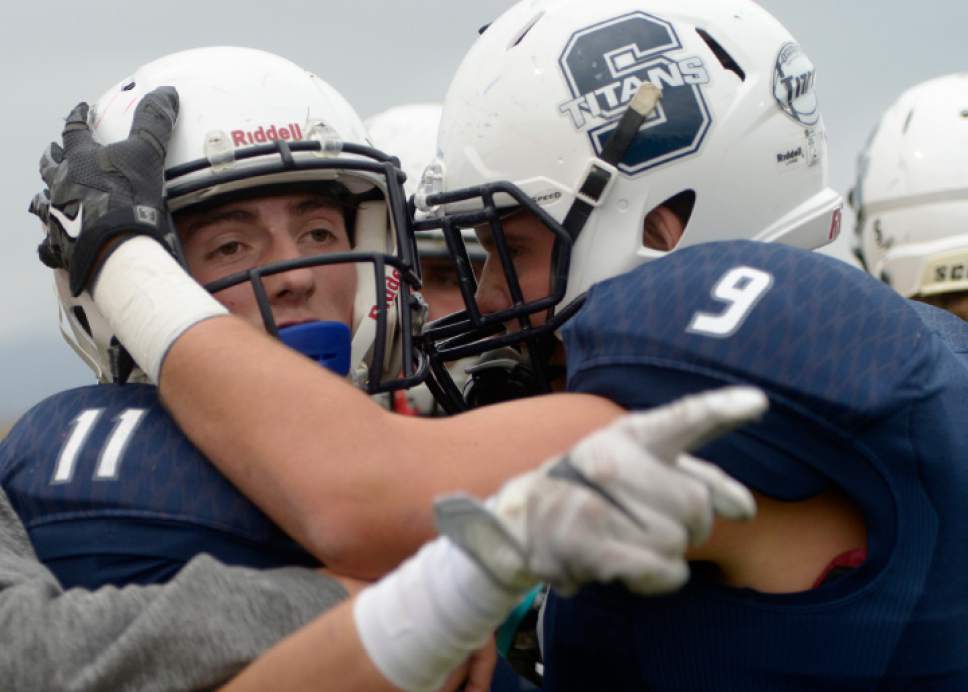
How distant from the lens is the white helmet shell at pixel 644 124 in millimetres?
2338

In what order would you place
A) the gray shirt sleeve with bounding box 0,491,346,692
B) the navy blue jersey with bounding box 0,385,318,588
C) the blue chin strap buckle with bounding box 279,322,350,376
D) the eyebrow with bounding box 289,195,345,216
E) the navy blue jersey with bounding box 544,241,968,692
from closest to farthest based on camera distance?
the gray shirt sleeve with bounding box 0,491,346,692 → the navy blue jersey with bounding box 544,241,968,692 → the navy blue jersey with bounding box 0,385,318,588 → the blue chin strap buckle with bounding box 279,322,350,376 → the eyebrow with bounding box 289,195,345,216

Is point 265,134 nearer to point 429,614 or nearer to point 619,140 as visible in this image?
point 619,140

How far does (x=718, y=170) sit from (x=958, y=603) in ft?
3.17

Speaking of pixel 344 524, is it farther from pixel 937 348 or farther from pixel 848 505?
pixel 937 348

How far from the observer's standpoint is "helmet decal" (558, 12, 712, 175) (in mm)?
2318

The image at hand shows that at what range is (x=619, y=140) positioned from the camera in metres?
2.32

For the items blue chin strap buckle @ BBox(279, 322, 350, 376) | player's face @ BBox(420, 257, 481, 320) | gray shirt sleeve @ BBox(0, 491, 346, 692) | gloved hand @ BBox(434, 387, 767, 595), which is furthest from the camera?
player's face @ BBox(420, 257, 481, 320)

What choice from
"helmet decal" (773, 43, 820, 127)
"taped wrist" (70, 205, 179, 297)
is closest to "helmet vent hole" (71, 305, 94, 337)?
"taped wrist" (70, 205, 179, 297)

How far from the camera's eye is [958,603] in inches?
73.4

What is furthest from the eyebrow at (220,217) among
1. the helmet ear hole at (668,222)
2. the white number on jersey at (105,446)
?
the helmet ear hole at (668,222)

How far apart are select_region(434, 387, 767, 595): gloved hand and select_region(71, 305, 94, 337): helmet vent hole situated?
1395mm

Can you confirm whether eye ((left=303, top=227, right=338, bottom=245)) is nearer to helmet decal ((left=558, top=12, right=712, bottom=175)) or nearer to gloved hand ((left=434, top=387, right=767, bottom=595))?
helmet decal ((left=558, top=12, right=712, bottom=175))

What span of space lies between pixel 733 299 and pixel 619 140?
2.21 ft

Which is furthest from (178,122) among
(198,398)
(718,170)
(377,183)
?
(718,170)
